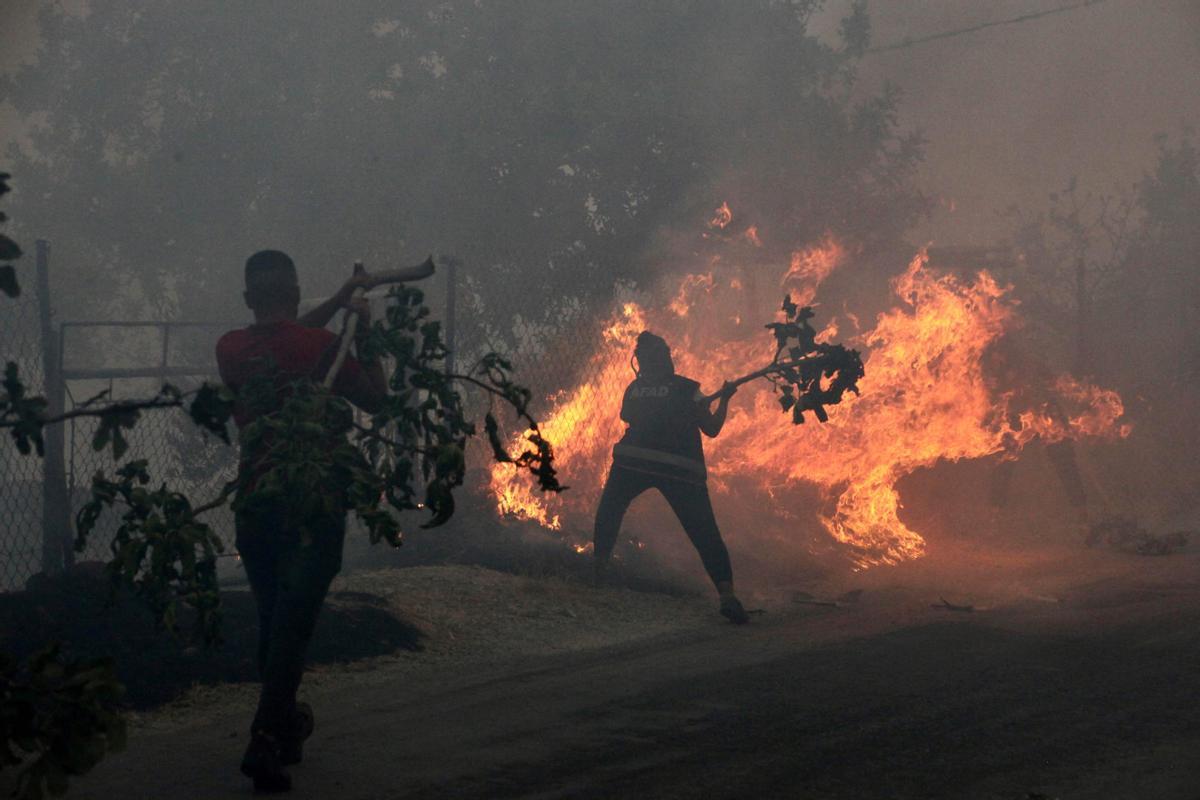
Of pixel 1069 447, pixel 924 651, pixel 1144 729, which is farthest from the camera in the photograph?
pixel 1069 447

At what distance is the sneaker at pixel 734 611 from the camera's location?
28.2 feet

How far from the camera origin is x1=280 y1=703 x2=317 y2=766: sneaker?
4.72 meters

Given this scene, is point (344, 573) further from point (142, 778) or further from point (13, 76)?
point (13, 76)

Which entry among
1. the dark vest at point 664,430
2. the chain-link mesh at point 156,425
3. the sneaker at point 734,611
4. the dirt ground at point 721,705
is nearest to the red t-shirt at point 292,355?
the dirt ground at point 721,705

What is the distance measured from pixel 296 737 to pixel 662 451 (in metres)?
5.09

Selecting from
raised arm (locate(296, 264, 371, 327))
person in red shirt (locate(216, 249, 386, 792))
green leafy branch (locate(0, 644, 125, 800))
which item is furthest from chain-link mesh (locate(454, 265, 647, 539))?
green leafy branch (locate(0, 644, 125, 800))

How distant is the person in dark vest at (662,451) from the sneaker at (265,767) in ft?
16.5

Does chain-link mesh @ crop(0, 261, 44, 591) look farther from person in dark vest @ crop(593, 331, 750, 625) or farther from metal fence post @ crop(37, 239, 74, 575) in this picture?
person in dark vest @ crop(593, 331, 750, 625)

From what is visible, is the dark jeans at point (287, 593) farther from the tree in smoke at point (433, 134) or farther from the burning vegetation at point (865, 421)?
the tree in smoke at point (433, 134)

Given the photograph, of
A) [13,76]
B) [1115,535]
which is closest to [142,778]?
[1115,535]

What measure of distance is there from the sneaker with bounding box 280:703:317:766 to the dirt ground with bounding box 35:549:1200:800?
4.3 inches

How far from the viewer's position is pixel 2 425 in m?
3.52

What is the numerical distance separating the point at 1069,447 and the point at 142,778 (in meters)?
12.4

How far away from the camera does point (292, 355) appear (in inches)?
193
